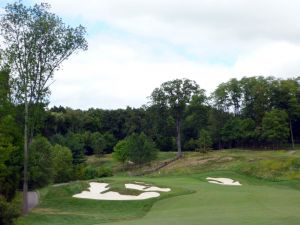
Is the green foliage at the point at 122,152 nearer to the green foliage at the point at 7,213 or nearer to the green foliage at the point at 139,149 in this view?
the green foliage at the point at 139,149

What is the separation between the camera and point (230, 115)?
109 meters

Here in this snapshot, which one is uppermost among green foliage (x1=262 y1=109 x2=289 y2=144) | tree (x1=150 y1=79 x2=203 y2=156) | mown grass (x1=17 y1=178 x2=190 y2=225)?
tree (x1=150 y1=79 x2=203 y2=156)

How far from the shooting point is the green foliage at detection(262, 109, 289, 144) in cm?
8969

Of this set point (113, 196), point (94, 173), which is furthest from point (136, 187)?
point (94, 173)

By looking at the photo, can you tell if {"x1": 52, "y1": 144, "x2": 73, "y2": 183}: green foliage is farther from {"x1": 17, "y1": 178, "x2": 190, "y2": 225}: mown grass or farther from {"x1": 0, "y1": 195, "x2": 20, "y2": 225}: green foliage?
{"x1": 0, "y1": 195, "x2": 20, "y2": 225}: green foliage

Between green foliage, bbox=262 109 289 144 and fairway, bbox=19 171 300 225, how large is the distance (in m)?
48.2

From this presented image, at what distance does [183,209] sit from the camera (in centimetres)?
3300

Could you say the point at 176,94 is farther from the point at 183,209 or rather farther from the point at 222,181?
the point at 183,209

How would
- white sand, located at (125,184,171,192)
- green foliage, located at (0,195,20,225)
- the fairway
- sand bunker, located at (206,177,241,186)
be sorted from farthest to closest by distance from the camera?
sand bunker, located at (206,177,241,186), white sand, located at (125,184,171,192), green foliage, located at (0,195,20,225), the fairway

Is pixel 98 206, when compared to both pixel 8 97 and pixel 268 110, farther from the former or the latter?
pixel 268 110

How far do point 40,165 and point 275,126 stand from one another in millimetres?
54491

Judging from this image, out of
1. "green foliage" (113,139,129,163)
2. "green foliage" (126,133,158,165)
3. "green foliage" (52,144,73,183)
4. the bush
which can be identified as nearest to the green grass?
"green foliage" (52,144,73,183)

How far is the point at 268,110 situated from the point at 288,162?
45481mm

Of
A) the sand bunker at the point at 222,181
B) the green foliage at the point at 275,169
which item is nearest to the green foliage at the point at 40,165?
the sand bunker at the point at 222,181
